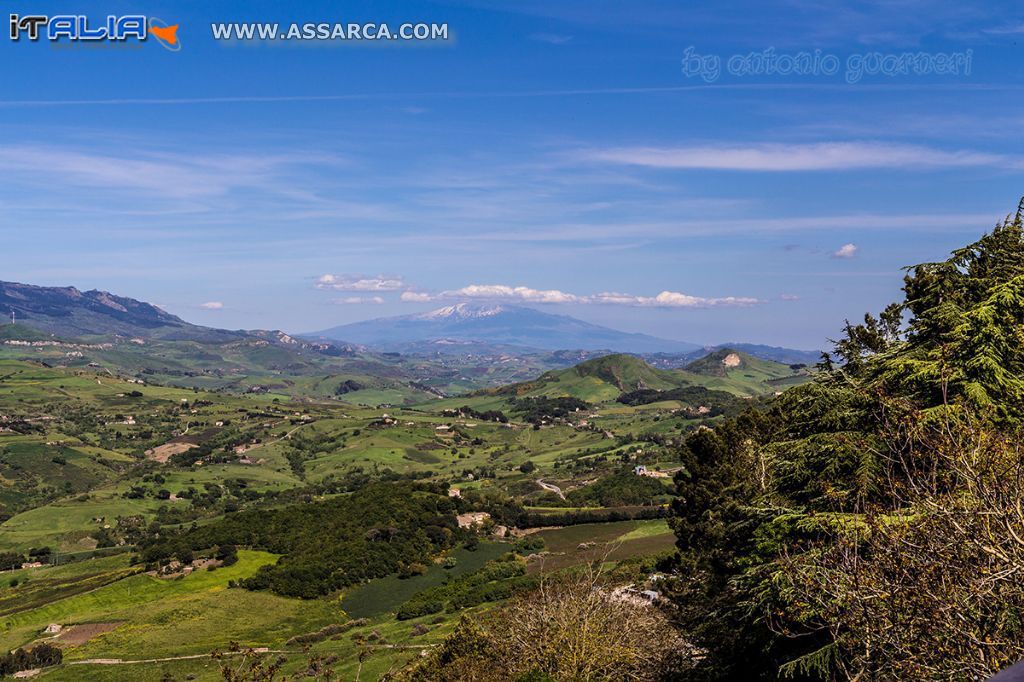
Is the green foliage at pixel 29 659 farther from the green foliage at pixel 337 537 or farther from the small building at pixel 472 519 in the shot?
the small building at pixel 472 519

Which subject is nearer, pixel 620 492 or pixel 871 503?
pixel 871 503

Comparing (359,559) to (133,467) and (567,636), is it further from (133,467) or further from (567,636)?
(133,467)

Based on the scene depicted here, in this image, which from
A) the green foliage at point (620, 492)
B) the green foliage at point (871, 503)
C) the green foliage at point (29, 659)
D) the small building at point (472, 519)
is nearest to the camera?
the green foliage at point (871, 503)

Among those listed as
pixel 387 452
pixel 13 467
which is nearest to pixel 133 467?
pixel 13 467

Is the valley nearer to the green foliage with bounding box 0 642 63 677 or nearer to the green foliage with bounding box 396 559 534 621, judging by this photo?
the green foliage with bounding box 396 559 534 621

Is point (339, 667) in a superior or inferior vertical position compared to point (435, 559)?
superior

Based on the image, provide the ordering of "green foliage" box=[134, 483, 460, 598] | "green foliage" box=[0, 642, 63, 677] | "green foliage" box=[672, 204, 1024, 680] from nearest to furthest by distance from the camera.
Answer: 1. "green foliage" box=[672, 204, 1024, 680]
2. "green foliage" box=[0, 642, 63, 677]
3. "green foliage" box=[134, 483, 460, 598]

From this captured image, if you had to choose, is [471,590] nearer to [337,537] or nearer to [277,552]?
[337,537]

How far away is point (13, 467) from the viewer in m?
158

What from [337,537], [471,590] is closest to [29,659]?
[471,590]

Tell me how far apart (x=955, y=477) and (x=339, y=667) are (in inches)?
1555

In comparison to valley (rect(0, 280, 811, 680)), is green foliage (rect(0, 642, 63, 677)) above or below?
above

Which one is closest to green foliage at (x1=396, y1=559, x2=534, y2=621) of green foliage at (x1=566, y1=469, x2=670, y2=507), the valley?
the valley

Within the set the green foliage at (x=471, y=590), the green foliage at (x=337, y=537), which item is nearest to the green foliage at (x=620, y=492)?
the green foliage at (x=337, y=537)
